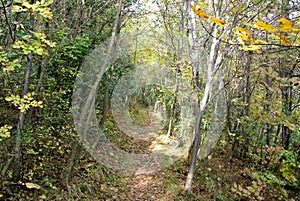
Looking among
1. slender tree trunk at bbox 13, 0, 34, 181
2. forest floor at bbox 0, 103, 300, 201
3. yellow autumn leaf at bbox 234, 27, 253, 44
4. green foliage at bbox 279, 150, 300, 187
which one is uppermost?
yellow autumn leaf at bbox 234, 27, 253, 44

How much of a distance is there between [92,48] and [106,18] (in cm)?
99

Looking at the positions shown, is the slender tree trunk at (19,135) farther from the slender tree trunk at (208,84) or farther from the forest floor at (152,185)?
the slender tree trunk at (208,84)

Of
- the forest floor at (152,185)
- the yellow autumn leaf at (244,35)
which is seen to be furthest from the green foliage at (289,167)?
the yellow autumn leaf at (244,35)

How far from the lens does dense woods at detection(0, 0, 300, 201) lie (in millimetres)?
4000

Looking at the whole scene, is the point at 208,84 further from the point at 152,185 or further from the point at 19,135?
the point at 19,135

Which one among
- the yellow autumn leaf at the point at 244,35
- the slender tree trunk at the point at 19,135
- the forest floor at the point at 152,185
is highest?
the yellow autumn leaf at the point at 244,35

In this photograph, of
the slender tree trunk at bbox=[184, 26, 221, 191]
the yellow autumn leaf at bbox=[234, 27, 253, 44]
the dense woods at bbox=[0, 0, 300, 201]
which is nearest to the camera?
the yellow autumn leaf at bbox=[234, 27, 253, 44]

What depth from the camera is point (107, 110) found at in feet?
26.2

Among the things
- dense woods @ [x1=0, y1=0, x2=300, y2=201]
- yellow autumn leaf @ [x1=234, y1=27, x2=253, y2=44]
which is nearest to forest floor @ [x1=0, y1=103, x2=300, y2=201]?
dense woods @ [x1=0, y1=0, x2=300, y2=201]

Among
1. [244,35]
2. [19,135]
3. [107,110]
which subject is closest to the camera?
[244,35]

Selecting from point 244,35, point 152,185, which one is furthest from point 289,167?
point 244,35

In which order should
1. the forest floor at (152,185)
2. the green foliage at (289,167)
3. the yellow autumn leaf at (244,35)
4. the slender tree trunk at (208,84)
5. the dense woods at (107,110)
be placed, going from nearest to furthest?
the yellow autumn leaf at (244,35) < the dense woods at (107,110) < the forest floor at (152,185) < the green foliage at (289,167) < the slender tree trunk at (208,84)

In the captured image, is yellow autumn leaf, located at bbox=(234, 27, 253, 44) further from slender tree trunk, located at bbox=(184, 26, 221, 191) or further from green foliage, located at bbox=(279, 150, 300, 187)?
green foliage, located at bbox=(279, 150, 300, 187)

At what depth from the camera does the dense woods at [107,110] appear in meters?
4.00
